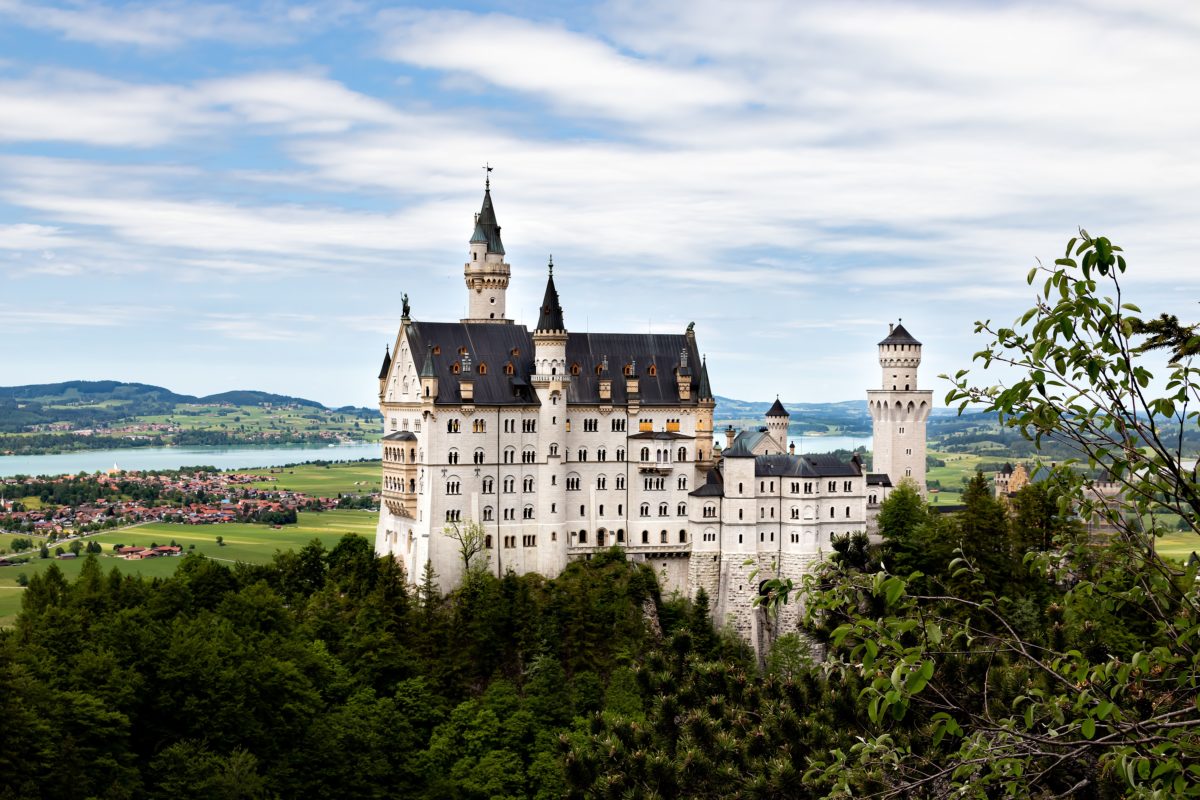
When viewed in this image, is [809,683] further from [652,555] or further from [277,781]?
[652,555]

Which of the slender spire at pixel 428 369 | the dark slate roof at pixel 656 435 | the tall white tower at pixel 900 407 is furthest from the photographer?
the tall white tower at pixel 900 407

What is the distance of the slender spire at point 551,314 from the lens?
290 feet

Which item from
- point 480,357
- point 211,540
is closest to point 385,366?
point 480,357

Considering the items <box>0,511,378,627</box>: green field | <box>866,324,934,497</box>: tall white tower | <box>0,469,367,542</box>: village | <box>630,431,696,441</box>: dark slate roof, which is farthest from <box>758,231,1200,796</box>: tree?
<box>0,469,367,542</box>: village

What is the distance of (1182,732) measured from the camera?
15.6 m

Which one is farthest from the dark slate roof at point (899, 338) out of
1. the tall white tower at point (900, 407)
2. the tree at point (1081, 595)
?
the tree at point (1081, 595)

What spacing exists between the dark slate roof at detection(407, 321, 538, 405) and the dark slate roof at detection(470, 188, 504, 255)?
9.48 metres

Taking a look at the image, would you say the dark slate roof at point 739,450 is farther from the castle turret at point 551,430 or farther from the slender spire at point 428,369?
the slender spire at point 428,369

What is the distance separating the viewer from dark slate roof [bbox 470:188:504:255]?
97.7 m

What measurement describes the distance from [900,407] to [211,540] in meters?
79.7

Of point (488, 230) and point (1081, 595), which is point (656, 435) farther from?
point (1081, 595)

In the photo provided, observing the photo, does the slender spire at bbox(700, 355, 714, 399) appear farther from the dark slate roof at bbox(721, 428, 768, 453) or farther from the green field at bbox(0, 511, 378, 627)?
the green field at bbox(0, 511, 378, 627)

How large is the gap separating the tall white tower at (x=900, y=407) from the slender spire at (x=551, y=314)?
27.7 metres

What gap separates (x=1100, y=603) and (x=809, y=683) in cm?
3583
